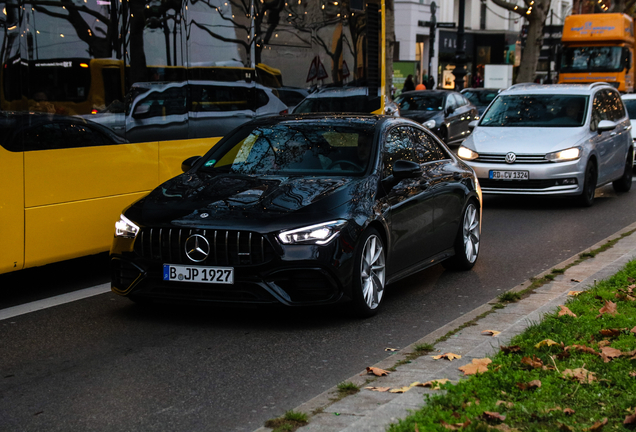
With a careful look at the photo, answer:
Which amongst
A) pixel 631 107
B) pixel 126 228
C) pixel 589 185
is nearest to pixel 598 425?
pixel 126 228

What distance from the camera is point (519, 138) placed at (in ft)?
46.1

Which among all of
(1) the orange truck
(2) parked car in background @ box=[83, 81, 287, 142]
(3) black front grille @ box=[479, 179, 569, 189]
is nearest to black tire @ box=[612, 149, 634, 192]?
(3) black front grille @ box=[479, 179, 569, 189]

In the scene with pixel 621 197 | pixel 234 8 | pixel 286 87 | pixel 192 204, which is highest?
pixel 234 8

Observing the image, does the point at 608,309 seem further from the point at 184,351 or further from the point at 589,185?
the point at 589,185

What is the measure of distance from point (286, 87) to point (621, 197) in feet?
25.0

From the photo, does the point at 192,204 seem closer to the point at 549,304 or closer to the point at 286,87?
the point at 549,304

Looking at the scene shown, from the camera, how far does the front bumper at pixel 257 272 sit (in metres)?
6.27

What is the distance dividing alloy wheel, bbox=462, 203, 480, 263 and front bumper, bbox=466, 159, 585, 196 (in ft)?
15.5

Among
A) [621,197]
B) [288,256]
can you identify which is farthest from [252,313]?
[621,197]

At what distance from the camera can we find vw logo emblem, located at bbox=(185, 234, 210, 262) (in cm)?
630

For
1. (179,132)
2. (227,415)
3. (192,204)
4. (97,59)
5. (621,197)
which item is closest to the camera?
(227,415)

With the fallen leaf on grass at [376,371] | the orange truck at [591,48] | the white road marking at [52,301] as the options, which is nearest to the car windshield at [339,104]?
the white road marking at [52,301]

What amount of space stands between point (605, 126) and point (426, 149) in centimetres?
698

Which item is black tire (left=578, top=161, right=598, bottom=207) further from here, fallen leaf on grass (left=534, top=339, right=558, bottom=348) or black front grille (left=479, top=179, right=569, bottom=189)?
fallen leaf on grass (left=534, top=339, right=558, bottom=348)
